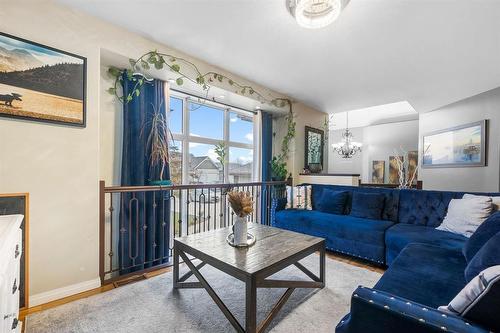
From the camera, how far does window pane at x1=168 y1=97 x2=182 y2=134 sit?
342cm

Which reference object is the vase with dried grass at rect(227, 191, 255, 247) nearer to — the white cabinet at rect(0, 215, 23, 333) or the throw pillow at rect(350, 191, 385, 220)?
the white cabinet at rect(0, 215, 23, 333)

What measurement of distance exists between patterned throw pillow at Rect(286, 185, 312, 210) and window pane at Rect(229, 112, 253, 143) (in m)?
1.45

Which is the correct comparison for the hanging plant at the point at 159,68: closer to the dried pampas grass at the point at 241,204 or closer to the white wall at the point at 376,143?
the dried pampas grass at the point at 241,204

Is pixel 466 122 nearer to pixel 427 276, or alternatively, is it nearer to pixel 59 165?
pixel 427 276

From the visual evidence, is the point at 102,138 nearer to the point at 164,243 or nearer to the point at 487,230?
the point at 164,243

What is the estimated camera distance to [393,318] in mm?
868

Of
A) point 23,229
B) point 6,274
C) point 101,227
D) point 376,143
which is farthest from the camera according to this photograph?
point 376,143

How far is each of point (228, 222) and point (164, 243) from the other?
109cm

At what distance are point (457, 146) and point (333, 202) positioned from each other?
122 inches

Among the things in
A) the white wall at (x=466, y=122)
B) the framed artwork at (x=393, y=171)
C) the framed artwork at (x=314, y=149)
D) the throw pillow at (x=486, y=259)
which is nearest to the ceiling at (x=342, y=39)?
the white wall at (x=466, y=122)

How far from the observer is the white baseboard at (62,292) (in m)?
1.81

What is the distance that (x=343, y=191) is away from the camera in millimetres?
3475

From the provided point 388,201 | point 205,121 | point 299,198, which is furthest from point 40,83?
point 388,201

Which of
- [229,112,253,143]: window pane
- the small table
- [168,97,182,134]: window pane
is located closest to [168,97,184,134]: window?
[168,97,182,134]: window pane
